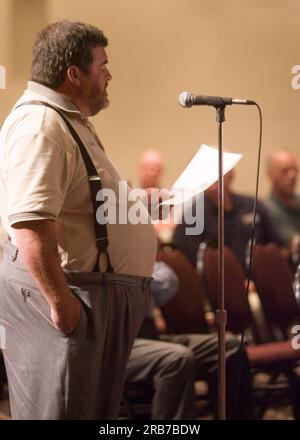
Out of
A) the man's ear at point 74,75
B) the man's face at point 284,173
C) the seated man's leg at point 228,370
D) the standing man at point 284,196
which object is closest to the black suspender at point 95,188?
the man's ear at point 74,75

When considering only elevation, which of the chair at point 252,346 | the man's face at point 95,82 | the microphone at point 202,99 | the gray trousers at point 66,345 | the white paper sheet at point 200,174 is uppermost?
the man's face at point 95,82

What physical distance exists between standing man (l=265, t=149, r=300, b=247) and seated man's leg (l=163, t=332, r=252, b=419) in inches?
75.7

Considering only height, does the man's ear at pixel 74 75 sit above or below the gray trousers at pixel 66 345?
above

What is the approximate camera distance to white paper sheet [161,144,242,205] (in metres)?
2.38

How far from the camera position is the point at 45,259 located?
208 centimetres

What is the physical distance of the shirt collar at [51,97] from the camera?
7.50ft

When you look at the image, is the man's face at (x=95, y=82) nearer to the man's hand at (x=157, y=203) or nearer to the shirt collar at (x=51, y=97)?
the shirt collar at (x=51, y=97)

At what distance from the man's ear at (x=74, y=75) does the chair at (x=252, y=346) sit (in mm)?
1560

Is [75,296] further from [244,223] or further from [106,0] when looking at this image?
[106,0]

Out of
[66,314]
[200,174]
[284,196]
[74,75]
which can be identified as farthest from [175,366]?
[284,196]

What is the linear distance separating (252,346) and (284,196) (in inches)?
79.4

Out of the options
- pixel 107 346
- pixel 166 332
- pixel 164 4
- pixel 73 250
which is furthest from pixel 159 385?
pixel 164 4

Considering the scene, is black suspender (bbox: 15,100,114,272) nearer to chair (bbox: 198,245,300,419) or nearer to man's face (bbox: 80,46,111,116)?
man's face (bbox: 80,46,111,116)

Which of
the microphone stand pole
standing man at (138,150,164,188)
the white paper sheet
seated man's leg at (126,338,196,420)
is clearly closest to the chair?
seated man's leg at (126,338,196,420)
